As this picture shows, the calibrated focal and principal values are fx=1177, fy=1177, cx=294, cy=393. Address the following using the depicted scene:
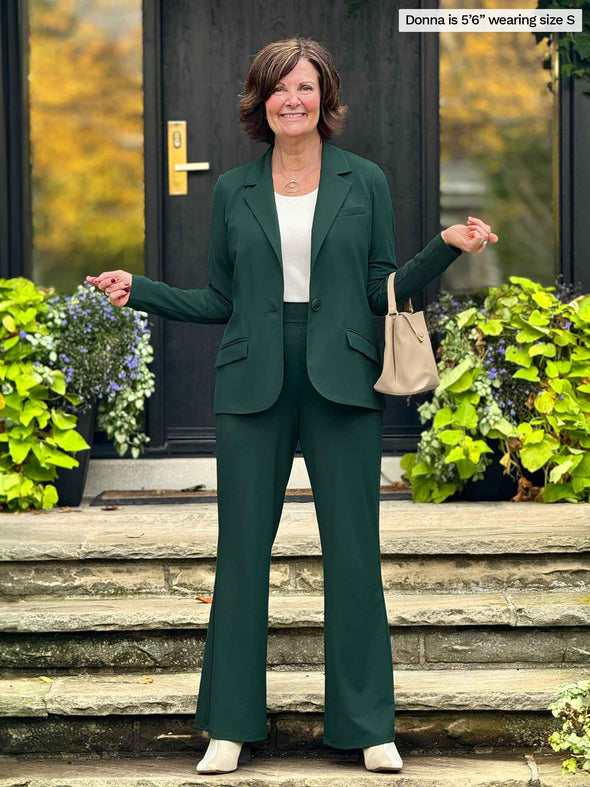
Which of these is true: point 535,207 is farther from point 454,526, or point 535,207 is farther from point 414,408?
point 454,526

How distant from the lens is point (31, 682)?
12.0ft

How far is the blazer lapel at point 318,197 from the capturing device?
9.91 ft

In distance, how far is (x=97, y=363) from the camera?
4984 millimetres

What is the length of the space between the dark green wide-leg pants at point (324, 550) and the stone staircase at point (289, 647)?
0.20 metres

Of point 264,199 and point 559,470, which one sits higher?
point 264,199

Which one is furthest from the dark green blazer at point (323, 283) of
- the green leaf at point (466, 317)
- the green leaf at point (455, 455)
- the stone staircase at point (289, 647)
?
the green leaf at point (466, 317)

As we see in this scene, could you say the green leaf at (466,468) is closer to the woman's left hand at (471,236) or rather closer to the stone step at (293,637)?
the stone step at (293,637)

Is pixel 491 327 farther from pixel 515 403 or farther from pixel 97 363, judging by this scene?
pixel 97 363

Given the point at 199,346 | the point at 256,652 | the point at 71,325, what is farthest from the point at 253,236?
the point at 199,346

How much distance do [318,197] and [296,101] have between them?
0.25 meters

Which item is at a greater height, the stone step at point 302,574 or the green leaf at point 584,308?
the green leaf at point 584,308

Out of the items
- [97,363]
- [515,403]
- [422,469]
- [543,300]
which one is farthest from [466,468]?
[97,363]

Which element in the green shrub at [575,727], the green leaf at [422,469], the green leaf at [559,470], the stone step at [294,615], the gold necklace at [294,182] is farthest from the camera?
the green leaf at [422,469]

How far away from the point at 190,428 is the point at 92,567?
5.38ft
